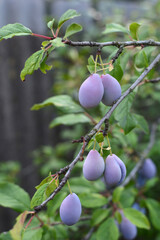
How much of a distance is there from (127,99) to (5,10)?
67.7 inches

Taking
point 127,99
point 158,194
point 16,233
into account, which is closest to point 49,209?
point 16,233

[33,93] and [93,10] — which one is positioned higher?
[93,10]

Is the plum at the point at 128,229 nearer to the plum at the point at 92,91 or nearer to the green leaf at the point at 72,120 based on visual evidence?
the green leaf at the point at 72,120

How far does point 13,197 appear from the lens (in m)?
0.77

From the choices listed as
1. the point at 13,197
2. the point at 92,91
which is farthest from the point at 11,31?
the point at 13,197

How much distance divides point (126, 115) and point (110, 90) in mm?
156

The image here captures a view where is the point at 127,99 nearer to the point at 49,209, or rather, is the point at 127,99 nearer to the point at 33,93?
the point at 49,209

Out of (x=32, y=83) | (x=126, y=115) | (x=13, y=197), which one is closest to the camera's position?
(x=126, y=115)

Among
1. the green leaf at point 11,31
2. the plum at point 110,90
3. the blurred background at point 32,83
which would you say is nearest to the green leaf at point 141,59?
the plum at point 110,90

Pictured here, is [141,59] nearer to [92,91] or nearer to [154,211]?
[92,91]

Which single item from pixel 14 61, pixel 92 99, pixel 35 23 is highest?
pixel 35 23

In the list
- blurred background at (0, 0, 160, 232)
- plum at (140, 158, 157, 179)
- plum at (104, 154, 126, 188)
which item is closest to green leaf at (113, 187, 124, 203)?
plum at (140, 158, 157, 179)

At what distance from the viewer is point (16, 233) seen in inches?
20.6

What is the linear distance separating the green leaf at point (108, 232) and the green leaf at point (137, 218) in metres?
0.06
